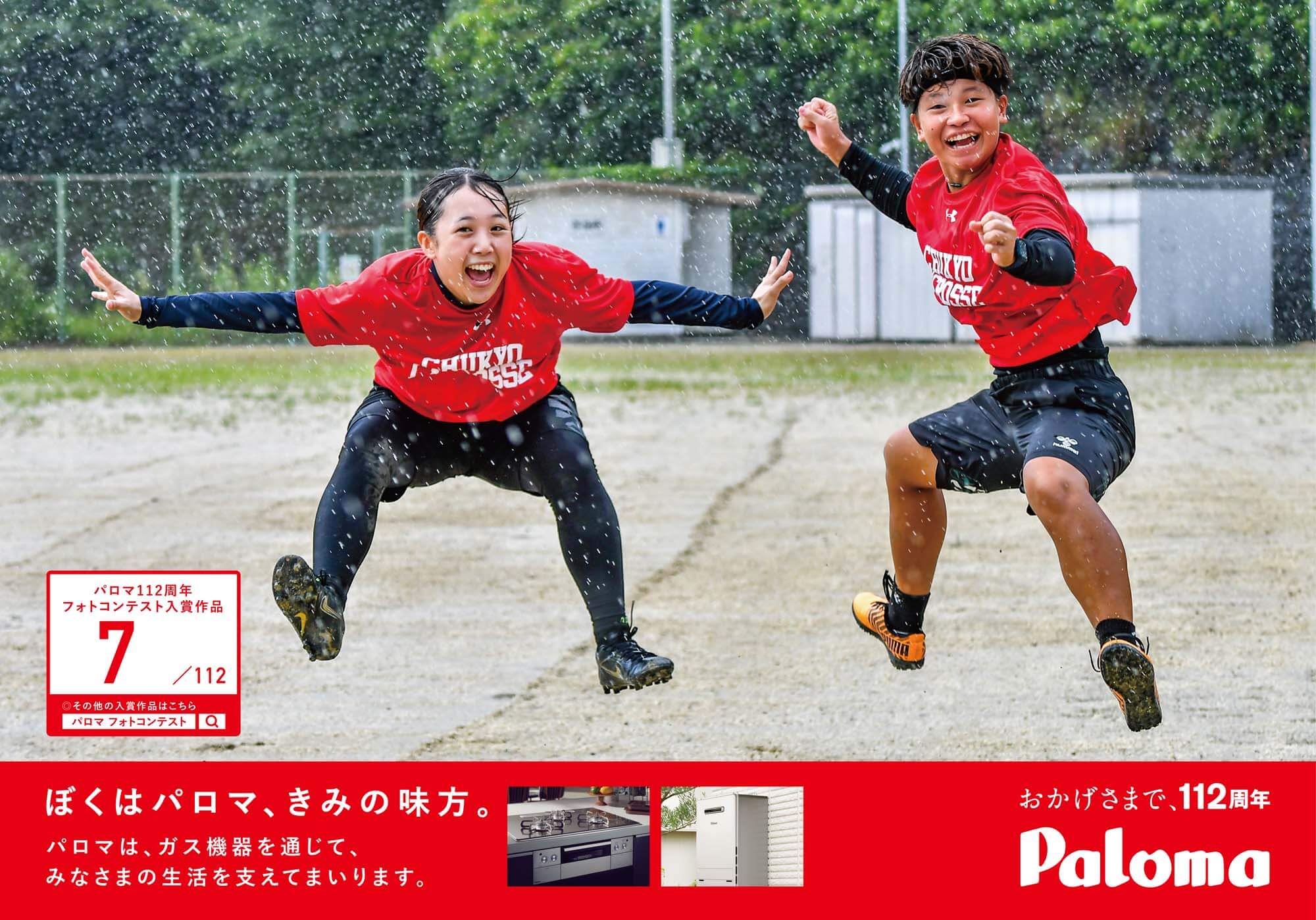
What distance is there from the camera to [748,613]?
185 feet

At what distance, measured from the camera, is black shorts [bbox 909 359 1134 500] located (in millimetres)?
6379

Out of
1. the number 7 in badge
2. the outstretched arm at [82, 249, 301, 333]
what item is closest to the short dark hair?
the outstretched arm at [82, 249, 301, 333]

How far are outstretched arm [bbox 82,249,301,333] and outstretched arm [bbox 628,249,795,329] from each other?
1.16 metres

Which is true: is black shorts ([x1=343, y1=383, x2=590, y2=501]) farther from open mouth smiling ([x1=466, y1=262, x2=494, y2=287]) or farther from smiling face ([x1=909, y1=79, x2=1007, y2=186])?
smiling face ([x1=909, y1=79, x2=1007, y2=186])

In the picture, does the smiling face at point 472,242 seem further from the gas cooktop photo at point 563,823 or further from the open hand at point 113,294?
the gas cooktop photo at point 563,823

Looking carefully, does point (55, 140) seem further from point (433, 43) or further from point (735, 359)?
point (735, 359)

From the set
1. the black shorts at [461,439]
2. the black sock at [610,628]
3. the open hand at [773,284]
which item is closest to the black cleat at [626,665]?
the black sock at [610,628]

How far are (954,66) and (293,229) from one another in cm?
587

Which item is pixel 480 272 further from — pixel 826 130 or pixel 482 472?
pixel 826 130

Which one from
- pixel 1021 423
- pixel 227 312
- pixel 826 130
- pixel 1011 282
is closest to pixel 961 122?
pixel 1011 282

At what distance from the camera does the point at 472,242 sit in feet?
21.0

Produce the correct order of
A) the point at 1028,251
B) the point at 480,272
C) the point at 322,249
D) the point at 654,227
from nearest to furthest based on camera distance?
the point at 1028,251
the point at 480,272
the point at 654,227
the point at 322,249

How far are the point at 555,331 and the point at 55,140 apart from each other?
306 inches

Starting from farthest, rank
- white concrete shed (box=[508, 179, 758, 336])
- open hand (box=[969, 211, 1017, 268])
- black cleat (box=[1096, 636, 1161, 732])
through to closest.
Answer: white concrete shed (box=[508, 179, 758, 336]) → black cleat (box=[1096, 636, 1161, 732]) → open hand (box=[969, 211, 1017, 268])
